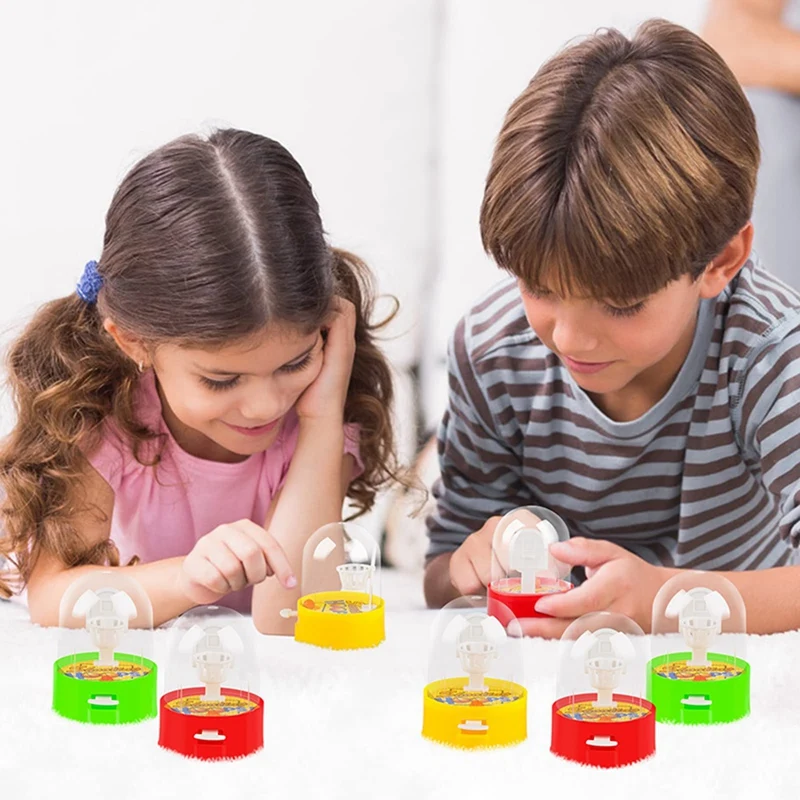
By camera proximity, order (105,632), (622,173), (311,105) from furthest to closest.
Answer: (311,105)
(622,173)
(105,632)

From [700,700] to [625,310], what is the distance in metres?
0.34

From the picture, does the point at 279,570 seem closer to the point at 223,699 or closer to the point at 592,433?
the point at 223,699

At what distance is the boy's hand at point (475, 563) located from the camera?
1193 millimetres

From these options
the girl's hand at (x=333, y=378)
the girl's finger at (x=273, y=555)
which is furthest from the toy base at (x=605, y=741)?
the girl's hand at (x=333, y=378)

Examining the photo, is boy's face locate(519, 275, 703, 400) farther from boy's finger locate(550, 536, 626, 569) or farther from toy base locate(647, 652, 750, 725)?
toy base locate(647, 652, 750, 725)

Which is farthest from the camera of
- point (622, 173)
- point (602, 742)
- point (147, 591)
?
point (147, 591)

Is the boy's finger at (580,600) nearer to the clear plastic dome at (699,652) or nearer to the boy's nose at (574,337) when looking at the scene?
the clear plastic dome at (699,652)

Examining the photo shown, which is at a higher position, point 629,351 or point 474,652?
point 629,351

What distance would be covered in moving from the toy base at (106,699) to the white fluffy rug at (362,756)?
1cm

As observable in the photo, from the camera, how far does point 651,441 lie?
4.30 feet

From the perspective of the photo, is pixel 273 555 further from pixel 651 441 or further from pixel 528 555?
pixel 651 441

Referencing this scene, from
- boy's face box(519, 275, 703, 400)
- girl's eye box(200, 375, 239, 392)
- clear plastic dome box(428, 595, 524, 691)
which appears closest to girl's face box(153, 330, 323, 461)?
girl's eye box(200, 375, 239, 392)

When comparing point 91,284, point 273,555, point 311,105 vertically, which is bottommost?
point 273,555

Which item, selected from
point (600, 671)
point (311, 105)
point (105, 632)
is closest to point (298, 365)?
point (105, 632)
